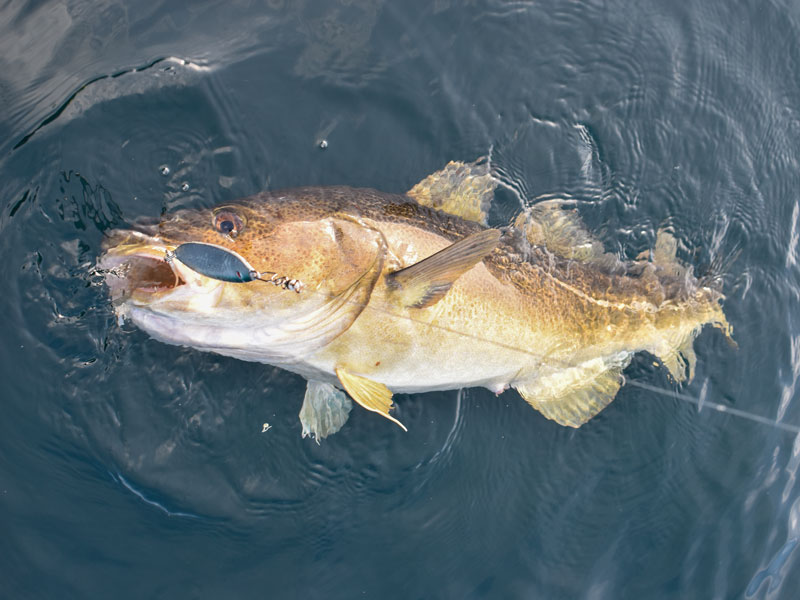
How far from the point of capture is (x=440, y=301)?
387 cm

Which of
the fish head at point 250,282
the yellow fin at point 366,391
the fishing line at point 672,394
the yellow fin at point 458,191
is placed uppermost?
the fish head at point 250,282

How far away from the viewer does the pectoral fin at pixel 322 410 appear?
14.2 feet

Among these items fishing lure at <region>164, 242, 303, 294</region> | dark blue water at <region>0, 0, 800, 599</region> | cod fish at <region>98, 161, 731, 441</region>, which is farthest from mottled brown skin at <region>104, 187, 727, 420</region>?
dark blue water at <region>0, 0, 800, 599</region>

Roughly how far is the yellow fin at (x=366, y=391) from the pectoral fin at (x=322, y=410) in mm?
566

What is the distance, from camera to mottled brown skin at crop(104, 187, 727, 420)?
3.48 meters

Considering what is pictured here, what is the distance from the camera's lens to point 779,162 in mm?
5727

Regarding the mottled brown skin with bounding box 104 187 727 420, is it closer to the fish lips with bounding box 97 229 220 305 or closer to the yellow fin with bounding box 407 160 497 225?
the fish lips with bounding box 97 229 220 305

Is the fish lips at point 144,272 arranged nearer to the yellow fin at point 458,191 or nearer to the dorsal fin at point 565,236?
the yellow fin at point 458,191

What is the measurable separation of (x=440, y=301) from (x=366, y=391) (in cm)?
68

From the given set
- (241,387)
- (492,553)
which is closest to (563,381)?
(492,553)

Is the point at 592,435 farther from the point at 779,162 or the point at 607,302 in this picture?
the point at 779,162

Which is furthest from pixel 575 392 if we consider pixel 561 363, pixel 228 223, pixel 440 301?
pixel 228 223

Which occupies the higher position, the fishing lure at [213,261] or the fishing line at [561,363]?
the fishing lure at [213,261]

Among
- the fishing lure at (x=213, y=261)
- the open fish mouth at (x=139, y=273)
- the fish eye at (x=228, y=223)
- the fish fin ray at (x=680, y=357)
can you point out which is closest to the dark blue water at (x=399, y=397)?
the fish fin ray at (x=680, y=357)
